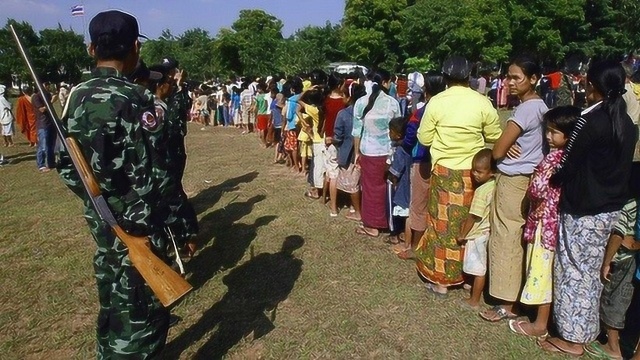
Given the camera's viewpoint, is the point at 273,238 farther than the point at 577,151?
Yes

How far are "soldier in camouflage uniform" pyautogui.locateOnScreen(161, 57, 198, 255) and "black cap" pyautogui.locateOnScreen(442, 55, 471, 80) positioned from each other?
2.42 m

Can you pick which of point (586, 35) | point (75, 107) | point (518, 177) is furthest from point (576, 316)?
point (586, 35)

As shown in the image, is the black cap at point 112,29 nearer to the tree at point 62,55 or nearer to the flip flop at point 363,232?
the flip flop at point 363,232

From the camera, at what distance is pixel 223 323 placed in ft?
11.6

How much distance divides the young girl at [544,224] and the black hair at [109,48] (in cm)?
264

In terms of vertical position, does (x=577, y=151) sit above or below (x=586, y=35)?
below

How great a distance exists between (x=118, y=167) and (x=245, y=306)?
6.62 ft

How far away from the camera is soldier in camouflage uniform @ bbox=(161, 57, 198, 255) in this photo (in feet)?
13.7

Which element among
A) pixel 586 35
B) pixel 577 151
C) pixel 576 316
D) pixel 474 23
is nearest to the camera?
pixel 577 151

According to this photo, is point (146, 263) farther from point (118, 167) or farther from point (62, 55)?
point (62, 55)

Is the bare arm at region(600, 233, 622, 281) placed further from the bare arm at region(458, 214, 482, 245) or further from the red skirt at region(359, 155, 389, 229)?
the red skirt at region(359, 155, 389, 229)

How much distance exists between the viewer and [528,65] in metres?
3.18

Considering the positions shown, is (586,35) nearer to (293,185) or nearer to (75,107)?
(293,185)

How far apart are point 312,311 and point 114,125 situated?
2264mm
